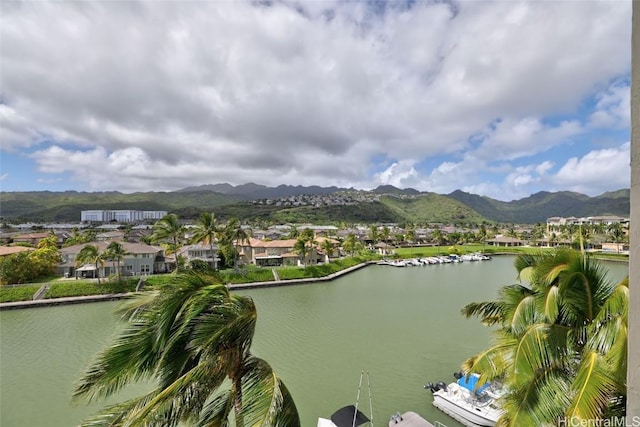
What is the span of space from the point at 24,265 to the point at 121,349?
3593cm

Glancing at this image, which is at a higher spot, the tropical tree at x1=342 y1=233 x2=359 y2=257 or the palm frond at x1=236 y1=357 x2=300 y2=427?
the palm frond at x1=236 y1=357 x2=300 y2=427

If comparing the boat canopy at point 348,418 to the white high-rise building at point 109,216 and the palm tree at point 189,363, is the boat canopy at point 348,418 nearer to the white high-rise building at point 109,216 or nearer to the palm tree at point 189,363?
the palm tree at point 189,363

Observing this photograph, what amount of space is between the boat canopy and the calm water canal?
3.55 ft

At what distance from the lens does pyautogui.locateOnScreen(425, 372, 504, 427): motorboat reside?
9.37 metres

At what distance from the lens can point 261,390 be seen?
318 centimetres

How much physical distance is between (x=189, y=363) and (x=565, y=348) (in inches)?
170

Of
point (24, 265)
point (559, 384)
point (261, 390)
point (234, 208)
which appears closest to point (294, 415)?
point (261, 390)

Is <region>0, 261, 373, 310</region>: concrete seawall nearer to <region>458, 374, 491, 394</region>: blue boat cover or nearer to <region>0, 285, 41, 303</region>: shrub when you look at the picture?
<region>0, 285, 41, 303</region>: shrub

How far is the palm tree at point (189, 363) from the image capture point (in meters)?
2.86

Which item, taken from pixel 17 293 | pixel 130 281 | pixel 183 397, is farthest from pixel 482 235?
pixel 183 397

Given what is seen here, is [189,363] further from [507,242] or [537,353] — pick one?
[507,242]

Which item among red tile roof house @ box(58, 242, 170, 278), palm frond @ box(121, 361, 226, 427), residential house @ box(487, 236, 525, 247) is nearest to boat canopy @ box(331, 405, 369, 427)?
palm frond @ box(121, 361, 226, 427)

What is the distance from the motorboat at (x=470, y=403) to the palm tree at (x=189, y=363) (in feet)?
27.0

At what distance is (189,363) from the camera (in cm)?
324
